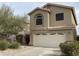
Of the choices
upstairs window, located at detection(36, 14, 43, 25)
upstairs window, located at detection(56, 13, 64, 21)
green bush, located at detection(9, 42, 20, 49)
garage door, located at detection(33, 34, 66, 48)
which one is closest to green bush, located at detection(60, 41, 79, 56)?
garage door, located at detection(33, 34, 66, 48)

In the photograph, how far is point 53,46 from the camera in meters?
20.5

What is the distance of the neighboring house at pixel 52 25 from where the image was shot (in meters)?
21.0

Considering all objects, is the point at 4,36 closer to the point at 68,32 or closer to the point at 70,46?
the point at 68,32

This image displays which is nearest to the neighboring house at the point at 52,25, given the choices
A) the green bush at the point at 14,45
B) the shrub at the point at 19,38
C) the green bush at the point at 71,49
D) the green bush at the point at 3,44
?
the shrub at the point at 19,38

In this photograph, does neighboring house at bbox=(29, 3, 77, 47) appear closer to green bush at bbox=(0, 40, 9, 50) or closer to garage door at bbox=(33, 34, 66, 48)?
garage door at bbox=(33, 34, 66, 48)

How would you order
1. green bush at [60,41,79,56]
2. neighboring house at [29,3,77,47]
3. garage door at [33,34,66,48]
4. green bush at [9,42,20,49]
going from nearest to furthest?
1. green bush at [60,41,79,56]
2. green bush at [9,42,20,49]
3. garage door at [33,34,66,48]
4. neighboring house at [29,3,77,47]

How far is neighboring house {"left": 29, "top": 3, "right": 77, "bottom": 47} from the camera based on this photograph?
21.0 m

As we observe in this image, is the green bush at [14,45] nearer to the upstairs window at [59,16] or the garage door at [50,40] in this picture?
the garage door at [50,40]

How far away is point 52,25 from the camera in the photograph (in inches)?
883

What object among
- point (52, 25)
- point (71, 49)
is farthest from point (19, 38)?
point (71, 49)

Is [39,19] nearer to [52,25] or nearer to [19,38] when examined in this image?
[52,25]

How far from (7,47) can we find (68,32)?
611 cm

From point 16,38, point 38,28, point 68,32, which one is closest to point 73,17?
point 68,32

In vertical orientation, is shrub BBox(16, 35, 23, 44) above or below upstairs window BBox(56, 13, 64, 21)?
below
